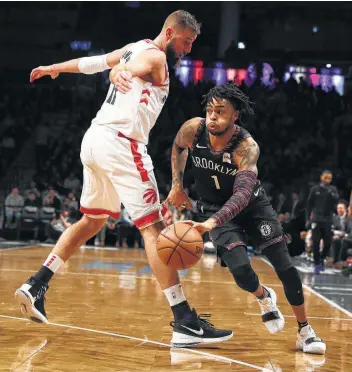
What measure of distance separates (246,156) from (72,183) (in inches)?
631

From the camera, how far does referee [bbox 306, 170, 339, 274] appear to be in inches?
504

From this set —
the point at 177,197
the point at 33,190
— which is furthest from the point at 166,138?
the point at 177,197

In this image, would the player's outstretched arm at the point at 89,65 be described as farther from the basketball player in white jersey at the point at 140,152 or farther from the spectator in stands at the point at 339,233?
the spectator in stands at the point at 339,233

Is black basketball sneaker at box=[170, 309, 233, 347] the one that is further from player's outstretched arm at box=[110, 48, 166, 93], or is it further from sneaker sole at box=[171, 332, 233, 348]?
player's outstretched arm at box=[110, 48, 166, 93]

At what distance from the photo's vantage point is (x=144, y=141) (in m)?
4.87

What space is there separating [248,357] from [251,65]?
2032 centimetres

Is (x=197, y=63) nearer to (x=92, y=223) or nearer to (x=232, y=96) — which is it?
(x=92, y=223)

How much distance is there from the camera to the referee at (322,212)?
12797 millimetres

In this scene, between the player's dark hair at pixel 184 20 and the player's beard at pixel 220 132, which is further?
the player's dark hair at pixel 184 20

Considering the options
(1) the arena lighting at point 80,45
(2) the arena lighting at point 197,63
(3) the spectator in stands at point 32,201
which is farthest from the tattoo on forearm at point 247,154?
(1) the arena lighting at point 80,45

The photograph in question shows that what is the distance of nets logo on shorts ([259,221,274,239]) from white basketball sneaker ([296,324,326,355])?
64 cm

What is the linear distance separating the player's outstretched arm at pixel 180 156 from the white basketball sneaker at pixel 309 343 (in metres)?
1.18

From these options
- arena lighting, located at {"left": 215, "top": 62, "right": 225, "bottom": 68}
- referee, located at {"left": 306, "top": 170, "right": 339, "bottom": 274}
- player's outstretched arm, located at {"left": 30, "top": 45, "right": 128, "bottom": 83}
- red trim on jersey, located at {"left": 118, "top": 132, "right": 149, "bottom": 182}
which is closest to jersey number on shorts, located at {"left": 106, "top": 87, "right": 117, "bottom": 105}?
red trim on jersey, located at {"left": 118, "top": 132, "right": 149, "bottom": 182}

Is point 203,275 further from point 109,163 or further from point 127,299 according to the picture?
point 109,163
